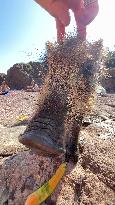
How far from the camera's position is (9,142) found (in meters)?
5.20

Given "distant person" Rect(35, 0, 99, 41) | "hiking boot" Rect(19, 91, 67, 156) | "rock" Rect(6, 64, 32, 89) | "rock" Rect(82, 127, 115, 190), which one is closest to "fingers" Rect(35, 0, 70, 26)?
"distant person" Rect(35, 0, 99, 41)

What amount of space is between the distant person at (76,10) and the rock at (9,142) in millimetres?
1572

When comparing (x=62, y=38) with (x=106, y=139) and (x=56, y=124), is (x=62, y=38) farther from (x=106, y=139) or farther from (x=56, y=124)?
(x=106, y=139)

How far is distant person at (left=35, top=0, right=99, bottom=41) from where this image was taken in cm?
397

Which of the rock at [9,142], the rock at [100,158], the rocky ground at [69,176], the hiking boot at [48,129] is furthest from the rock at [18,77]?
the hiking boot at [48,129]

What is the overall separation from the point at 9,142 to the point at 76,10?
2.20 m

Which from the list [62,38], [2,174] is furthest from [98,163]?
[62,38]

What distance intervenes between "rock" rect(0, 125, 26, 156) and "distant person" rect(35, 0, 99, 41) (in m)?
1.57

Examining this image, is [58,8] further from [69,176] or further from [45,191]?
[45,191]

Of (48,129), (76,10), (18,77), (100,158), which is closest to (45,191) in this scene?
(48,129)

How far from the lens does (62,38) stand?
4039 millimetres

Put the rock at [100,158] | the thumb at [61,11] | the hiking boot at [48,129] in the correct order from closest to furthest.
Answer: the hiking boot at [48,129]
the rock at [100,158]
the thumb at [61,11]

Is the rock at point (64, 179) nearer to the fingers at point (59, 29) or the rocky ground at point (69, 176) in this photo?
the rocky ground at point (69, 176)

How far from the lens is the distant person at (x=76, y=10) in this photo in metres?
3.97
